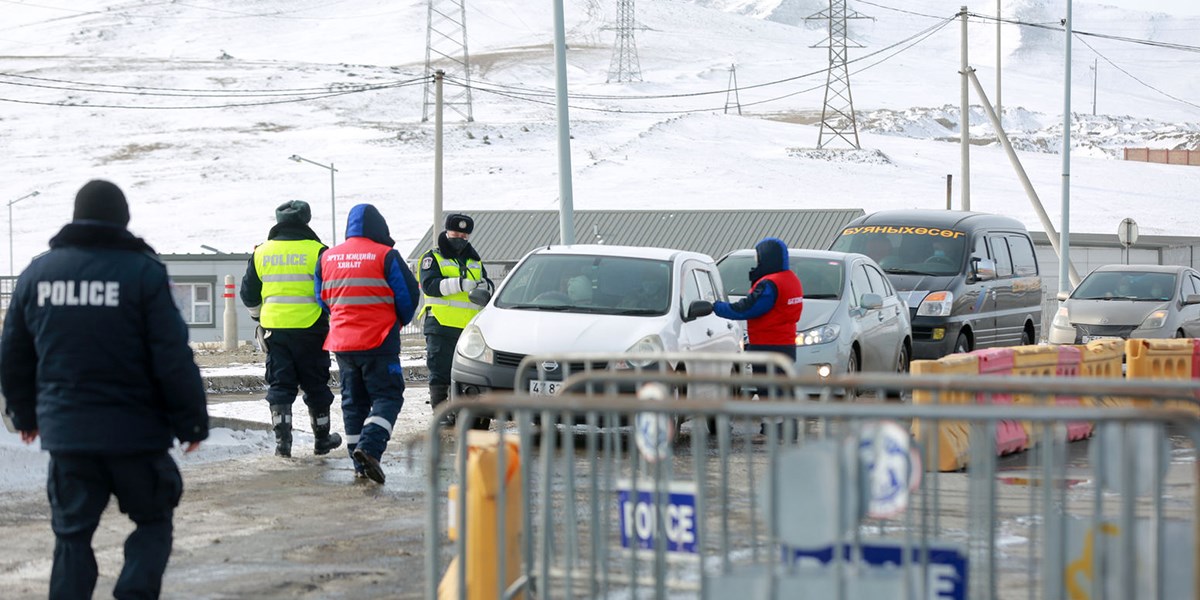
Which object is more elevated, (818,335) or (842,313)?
(842,313)

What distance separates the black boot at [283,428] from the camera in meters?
11.2

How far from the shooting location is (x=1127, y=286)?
22844 millimetres

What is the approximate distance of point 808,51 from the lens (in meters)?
185

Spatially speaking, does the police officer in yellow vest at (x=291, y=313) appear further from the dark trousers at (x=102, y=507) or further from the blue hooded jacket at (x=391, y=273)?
the dark trousers at (x=102, y=507)

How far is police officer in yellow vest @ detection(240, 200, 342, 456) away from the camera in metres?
10.8

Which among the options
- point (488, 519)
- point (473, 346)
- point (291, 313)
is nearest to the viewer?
point (488, 519)

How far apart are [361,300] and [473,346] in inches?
82.4

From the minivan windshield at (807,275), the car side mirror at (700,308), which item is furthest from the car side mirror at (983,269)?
the car side mirror at (700,308)

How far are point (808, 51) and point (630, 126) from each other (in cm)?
8876

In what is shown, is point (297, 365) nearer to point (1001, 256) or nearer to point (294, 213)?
point (294, 213)

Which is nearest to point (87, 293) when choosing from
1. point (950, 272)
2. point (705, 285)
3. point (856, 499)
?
point (856, 499)

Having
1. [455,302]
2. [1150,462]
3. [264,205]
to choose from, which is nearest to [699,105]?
[264,205]

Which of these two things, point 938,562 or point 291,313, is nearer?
point 938,562

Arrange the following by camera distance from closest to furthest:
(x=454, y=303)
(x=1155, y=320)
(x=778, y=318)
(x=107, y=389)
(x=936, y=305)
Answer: (x=107, y=389), (x=778, y=318), (x=454, y=303), (x=936, y=305), (x=1155, y=320)
